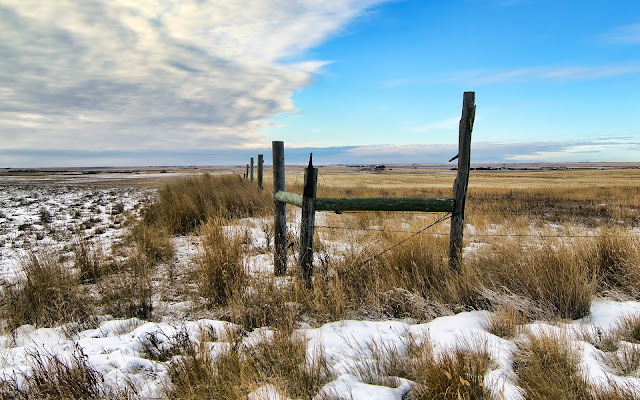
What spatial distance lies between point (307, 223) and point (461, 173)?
2006mm

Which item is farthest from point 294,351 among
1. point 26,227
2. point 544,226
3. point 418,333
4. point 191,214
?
point 26,227

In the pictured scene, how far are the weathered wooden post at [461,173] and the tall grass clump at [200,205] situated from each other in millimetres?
5090

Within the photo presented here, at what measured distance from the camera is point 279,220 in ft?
16.9

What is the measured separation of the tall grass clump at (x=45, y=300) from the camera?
366cm

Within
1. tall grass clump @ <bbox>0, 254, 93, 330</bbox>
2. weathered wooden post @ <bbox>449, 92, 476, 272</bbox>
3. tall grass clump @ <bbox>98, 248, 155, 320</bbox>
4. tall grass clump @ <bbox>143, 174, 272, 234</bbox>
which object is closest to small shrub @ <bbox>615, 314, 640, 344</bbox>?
weathered wooden post @ <bbox>449, 92, 476, 272</bbox>

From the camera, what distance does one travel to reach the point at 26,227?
32.0ft

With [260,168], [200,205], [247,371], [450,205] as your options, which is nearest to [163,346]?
[247,371]

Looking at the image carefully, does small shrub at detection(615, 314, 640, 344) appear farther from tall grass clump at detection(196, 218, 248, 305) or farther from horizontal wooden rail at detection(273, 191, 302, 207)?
tall grass clump at detection(196, 218, 248, 305)

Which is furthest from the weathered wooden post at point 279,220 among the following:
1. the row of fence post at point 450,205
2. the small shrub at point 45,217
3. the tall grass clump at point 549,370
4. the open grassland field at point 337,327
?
the small shrub at point 45,217

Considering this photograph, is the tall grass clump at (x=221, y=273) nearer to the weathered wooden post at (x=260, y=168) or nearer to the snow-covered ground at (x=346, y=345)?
the snow-covered ground at (x=346, y=345)

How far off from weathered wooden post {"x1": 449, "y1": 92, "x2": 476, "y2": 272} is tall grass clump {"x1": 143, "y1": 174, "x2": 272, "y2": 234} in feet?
16.7

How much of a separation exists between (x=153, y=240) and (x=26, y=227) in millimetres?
6281

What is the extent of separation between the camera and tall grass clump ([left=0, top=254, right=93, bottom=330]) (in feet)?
12.0

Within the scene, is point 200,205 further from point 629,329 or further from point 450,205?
point 629,329
